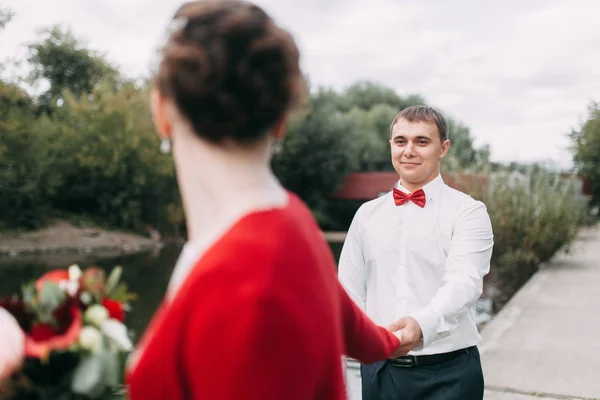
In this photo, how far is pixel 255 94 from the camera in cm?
110

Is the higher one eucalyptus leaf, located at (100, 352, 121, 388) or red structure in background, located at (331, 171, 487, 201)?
eucalyptus leaf, located at (100, 352, 121, 388)

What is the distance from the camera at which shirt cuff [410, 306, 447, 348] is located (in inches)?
91.7

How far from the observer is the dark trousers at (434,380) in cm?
294

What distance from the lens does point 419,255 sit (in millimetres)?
3027

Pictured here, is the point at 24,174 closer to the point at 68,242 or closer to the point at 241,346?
the point at 68,242

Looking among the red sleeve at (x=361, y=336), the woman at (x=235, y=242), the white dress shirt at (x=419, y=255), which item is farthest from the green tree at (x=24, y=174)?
the woman at (x=235, y=242)

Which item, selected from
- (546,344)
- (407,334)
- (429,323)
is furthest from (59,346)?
(546,344)

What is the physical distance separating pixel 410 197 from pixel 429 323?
36.4 inches

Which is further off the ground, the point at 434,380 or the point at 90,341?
the point at 90,341

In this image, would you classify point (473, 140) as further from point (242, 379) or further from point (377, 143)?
point (242, 379)

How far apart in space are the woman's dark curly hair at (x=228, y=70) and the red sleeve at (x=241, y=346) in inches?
11.4

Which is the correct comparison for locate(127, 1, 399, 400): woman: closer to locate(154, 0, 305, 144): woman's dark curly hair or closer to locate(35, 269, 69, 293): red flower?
locate(154, 0, 305, 144): woman's dark curly hair

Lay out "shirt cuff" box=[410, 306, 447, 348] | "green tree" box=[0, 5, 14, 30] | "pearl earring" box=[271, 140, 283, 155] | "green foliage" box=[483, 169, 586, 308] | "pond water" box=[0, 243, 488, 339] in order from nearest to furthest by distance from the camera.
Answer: "pearl earring" box=[271, 140, 283, 155] < "shirt cuff" box=[410, 306, 447, 348] < "pond water" box=[0, 243, 488, 339] < "green foliage" box=[483, 169, 586, 308] < "green tree" box=[0, 5, 14, 30]

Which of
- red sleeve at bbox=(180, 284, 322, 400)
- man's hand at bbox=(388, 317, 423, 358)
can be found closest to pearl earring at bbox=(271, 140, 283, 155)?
red sleeve at bbox=(180, 284, 322, 400)
